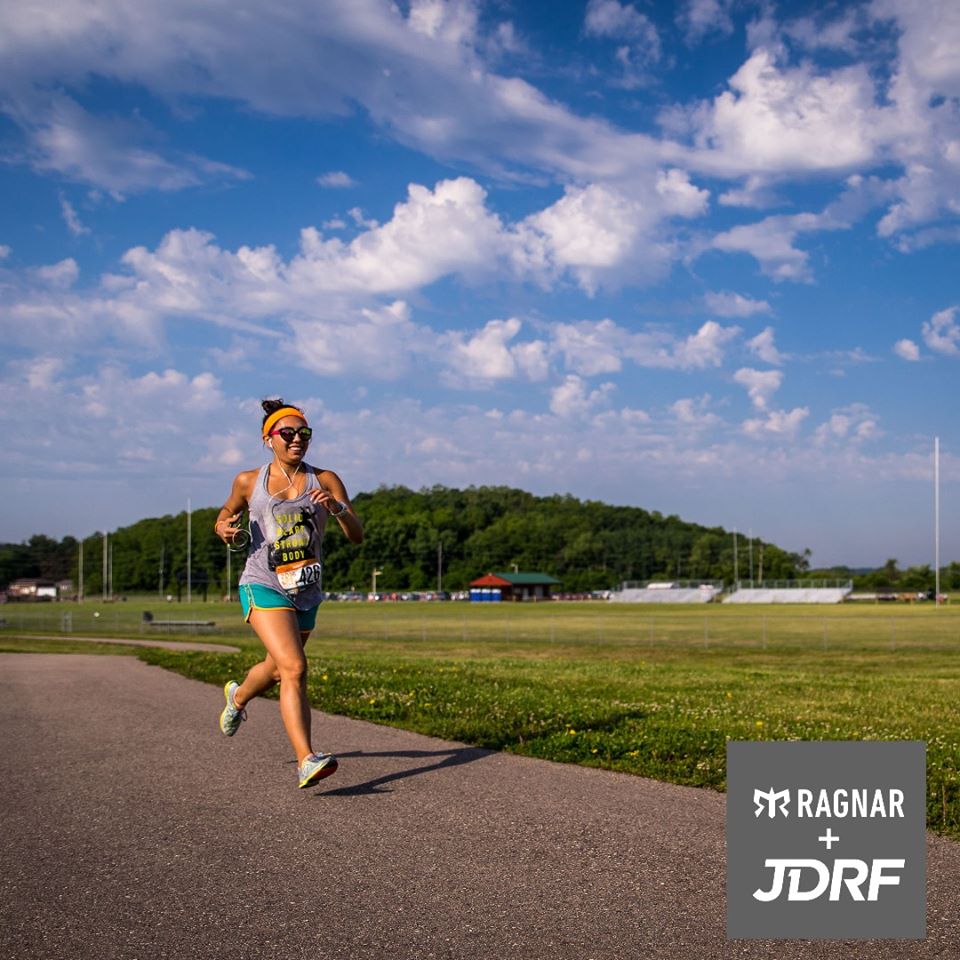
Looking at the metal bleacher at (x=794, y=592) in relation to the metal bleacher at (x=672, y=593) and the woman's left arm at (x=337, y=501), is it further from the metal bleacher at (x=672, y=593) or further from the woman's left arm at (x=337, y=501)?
the woman's left arm at (x=337, y=501)

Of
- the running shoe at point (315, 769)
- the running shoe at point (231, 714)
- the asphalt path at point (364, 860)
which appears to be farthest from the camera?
the running shoe at point (231, 714)

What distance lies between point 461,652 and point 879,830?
3024cm

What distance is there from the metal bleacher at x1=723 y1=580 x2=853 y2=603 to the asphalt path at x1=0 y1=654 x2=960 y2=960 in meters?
113

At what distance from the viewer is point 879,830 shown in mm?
3877

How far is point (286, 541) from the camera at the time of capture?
6.30m

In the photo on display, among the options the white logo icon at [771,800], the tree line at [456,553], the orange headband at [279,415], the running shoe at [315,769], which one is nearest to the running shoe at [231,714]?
the running shoe at [315,769]

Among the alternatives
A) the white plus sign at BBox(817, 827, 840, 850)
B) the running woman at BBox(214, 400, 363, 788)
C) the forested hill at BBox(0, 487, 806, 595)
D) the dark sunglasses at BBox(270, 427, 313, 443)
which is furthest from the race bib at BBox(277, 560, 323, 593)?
the forested hill at BBox(0, 487, 806, 595)

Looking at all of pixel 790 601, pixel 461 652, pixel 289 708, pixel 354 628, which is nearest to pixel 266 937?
pixel 289 708

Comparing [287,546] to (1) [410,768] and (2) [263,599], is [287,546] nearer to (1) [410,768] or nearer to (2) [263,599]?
(2) [263,599]

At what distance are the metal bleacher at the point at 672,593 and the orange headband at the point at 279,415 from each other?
118 metres

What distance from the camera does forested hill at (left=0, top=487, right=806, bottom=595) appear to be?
15200 cm

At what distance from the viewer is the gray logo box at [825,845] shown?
358cm

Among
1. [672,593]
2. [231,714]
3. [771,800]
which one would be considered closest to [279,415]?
[231,714]

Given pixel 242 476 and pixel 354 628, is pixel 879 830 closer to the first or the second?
pixel 242 476
